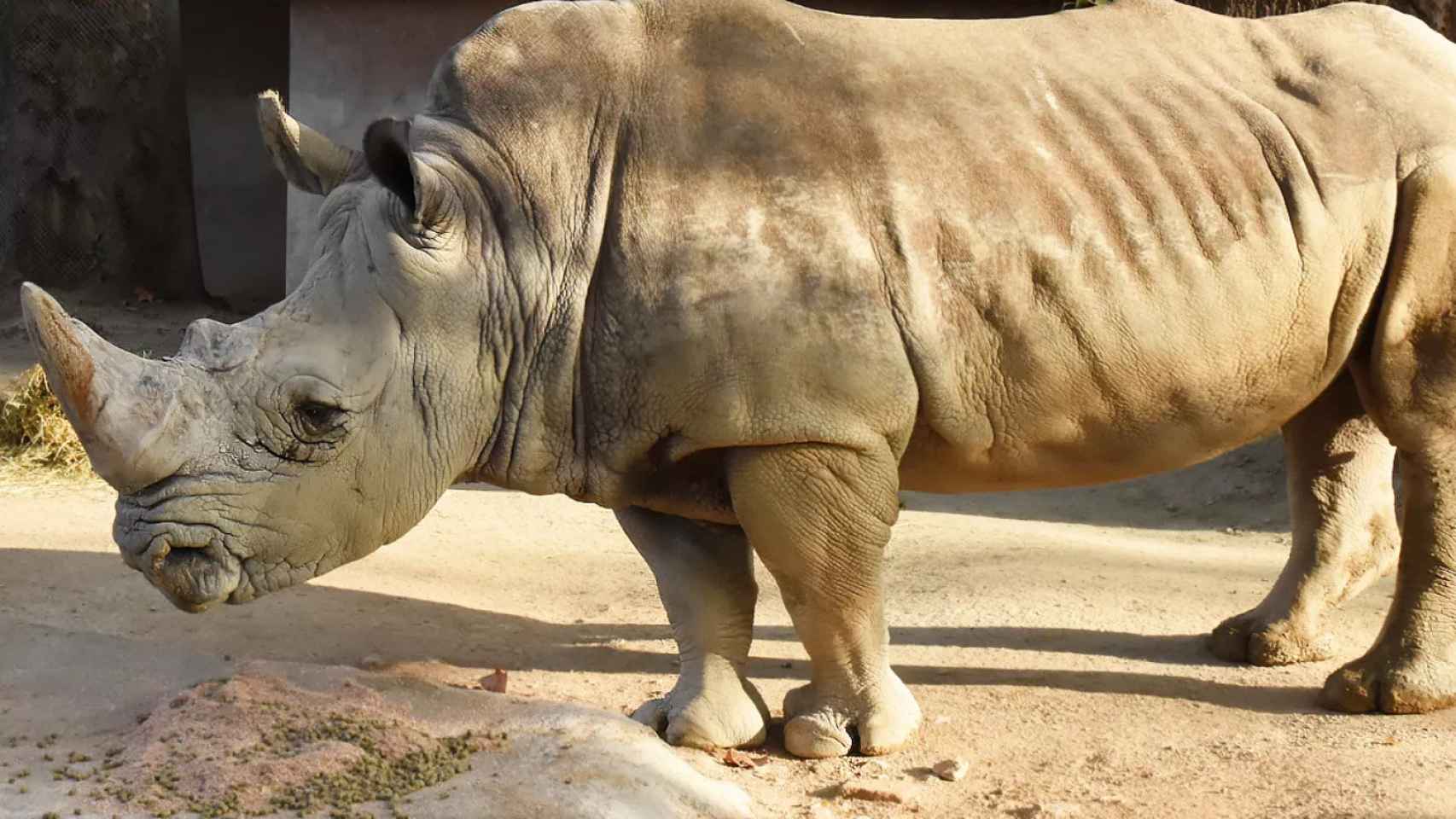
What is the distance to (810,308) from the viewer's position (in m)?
4.63

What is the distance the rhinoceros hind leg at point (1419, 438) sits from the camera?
515 cm

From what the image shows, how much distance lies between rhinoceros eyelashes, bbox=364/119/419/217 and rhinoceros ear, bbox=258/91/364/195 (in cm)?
36

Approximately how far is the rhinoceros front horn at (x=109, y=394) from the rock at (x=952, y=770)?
2395mm

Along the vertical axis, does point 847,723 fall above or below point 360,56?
below

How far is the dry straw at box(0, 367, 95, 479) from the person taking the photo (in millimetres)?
9398

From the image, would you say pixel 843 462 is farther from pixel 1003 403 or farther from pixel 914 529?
pixel 914 529

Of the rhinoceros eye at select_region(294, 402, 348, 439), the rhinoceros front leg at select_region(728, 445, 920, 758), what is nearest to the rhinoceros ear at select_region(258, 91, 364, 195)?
the rhinoceros eye at select_region(294, 402, 348, 439)

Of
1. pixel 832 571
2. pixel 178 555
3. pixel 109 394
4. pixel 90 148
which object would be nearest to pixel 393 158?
pixel 109 394

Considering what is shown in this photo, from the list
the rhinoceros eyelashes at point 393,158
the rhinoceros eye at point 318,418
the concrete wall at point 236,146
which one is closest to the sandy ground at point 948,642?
the rhinoceros eye at point 318,418

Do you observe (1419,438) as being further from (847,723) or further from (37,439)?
(37,439)

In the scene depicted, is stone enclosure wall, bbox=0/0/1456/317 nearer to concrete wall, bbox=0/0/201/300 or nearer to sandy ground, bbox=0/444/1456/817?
concrete wall, bbox=0/0/201/300

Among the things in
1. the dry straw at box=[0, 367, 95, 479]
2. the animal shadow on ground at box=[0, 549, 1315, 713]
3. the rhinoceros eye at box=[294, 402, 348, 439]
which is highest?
the rhinoceros eye at box=[294, 402, 348, 439]

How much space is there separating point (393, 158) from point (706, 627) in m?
1.78

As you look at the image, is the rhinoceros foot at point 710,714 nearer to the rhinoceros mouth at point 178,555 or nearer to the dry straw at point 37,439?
the rhinoceros mouth at point 178,555
